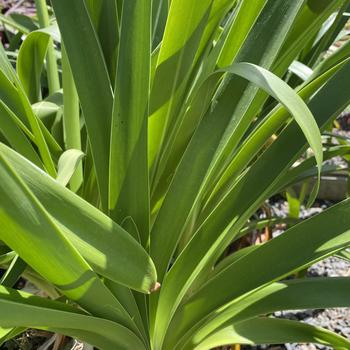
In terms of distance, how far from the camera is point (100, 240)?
0.56 meters

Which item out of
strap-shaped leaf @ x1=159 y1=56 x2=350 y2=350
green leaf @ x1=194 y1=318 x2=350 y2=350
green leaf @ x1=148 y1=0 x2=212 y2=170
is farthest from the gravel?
green leaf @ x1=148 y1=0 x2=212 y2=170

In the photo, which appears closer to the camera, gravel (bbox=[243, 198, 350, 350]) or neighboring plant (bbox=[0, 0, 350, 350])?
neighboring plant (bbox=[0, 0, 350, 350])

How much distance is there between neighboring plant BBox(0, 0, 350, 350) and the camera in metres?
0.57

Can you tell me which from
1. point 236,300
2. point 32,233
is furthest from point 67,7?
point 236,300

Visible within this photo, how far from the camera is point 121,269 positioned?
1.84 ft

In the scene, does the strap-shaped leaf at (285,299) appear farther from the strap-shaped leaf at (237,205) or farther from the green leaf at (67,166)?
the green leaf at (67,166)

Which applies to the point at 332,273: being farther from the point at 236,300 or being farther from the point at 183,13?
the point at 183,13

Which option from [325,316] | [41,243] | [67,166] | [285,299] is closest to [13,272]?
[67,166]

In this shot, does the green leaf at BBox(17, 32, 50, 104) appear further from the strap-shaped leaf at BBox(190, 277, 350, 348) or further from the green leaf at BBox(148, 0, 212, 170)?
the strap-shaped leaf at BBox(190, 277, 350, 348)

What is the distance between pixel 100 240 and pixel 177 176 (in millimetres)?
148

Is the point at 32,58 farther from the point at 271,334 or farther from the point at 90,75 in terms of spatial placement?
the point at 271,334

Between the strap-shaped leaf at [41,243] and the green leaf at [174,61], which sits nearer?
the strap-shaped leaf at [41,243]

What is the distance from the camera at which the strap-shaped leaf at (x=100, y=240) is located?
0.53 m

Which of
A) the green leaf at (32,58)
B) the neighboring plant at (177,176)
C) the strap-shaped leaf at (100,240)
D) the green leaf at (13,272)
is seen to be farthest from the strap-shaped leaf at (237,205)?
the green leaf at (32,58)
